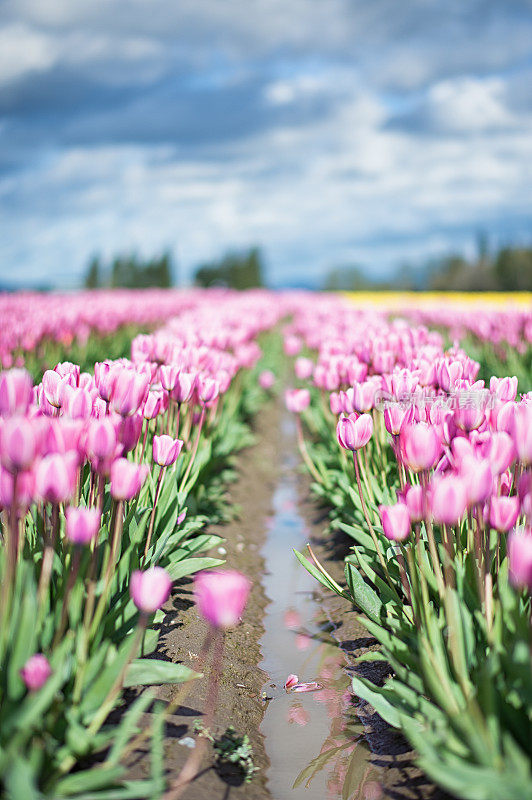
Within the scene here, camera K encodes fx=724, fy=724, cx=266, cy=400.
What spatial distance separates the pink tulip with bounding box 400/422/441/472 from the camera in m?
2.47

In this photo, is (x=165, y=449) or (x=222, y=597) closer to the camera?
(x=222, y=597)

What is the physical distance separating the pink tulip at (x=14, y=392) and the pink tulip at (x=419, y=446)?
1280 millimetres

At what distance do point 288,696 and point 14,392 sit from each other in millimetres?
2021

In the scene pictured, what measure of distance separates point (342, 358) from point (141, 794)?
3277 millimetres

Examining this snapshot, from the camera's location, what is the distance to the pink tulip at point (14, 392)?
2178 mm

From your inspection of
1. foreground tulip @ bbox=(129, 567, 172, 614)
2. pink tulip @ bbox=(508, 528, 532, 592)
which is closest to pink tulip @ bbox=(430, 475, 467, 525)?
pink tulip @ bbox=(508, 528, 532, 592)

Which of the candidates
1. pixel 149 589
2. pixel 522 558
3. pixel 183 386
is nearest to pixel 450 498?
pixel 522 558

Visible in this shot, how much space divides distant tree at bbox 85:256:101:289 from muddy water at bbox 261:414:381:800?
64.0m

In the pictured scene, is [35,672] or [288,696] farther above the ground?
[35,672]

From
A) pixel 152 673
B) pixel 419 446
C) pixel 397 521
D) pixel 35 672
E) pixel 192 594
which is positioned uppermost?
pixel 419 446

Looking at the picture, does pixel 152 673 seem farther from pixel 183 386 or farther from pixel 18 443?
pixel 183 386

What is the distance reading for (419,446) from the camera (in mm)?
2480

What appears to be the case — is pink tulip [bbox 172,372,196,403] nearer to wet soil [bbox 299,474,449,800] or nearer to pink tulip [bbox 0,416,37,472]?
wet soil [bbox 299,474,449,800]

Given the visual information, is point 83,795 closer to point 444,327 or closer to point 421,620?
point 421,620
